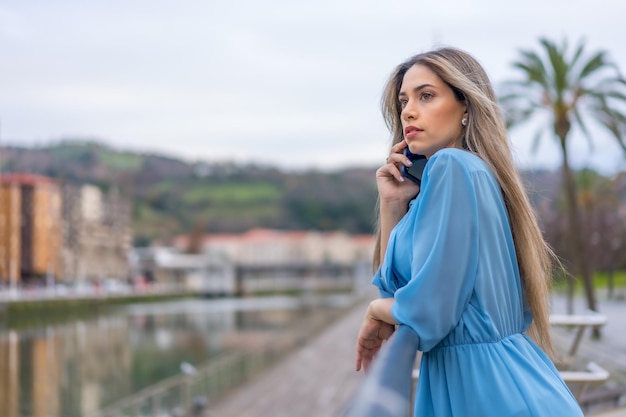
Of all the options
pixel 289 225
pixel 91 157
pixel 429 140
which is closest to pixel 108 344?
pixel 429 140

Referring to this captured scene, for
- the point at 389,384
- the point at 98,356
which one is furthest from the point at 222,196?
the point at 389,384

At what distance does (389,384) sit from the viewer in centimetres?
116

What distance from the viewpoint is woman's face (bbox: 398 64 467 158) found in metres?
1.73

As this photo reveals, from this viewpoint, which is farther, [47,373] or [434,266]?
[47,373]

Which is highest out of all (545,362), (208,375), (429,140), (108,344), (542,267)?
(429,140)

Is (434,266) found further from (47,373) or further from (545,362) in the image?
(47,373)

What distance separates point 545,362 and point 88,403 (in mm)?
25370

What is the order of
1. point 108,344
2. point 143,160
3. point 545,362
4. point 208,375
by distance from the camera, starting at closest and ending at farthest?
point 545,362 → point 208,375 → point 108,344 → point 143,160

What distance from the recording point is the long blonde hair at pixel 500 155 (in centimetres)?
164

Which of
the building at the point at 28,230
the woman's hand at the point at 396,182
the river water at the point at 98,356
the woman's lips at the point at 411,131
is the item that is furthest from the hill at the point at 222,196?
the woman's lips at the point at 411,131

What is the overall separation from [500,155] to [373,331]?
1.22ft

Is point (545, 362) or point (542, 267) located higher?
point (542, 267)

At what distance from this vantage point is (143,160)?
187 meters

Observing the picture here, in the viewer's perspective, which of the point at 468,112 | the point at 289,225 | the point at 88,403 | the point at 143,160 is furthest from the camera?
the point at 143,160
